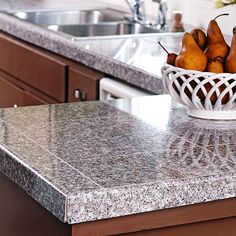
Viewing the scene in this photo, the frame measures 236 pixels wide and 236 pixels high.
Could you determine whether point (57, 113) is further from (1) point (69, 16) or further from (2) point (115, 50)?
(1) point (69, 16)

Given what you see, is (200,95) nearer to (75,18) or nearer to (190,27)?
(190,27)

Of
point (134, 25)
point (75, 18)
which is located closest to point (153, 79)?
point (134, 25)

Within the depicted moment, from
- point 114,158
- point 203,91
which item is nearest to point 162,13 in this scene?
point 203,91

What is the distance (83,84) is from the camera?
9.73 ft

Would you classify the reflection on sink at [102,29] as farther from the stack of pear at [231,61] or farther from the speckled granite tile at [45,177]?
the speckled granite tile at [45,177]

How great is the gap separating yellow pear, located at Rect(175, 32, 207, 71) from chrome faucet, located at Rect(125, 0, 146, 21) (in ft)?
5.84

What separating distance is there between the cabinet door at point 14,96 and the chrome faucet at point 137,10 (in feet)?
1.99

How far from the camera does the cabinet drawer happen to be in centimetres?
316

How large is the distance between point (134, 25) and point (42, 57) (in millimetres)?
554

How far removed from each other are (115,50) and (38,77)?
490 millimetres

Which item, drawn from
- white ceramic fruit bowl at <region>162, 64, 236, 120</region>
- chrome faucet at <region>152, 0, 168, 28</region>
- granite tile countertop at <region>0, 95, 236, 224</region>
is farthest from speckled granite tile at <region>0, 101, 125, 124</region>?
chrome faucet at <region>152, 0, 168, 28</region>

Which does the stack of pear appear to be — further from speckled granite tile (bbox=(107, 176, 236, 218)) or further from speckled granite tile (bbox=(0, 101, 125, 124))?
speckled granite tile (bbox=(107, 176, 236, 218))

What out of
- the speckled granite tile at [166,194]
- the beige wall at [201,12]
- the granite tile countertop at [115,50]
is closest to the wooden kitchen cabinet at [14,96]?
the granite tile countertop at [115,50]

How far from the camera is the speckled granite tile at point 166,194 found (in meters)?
1.40
